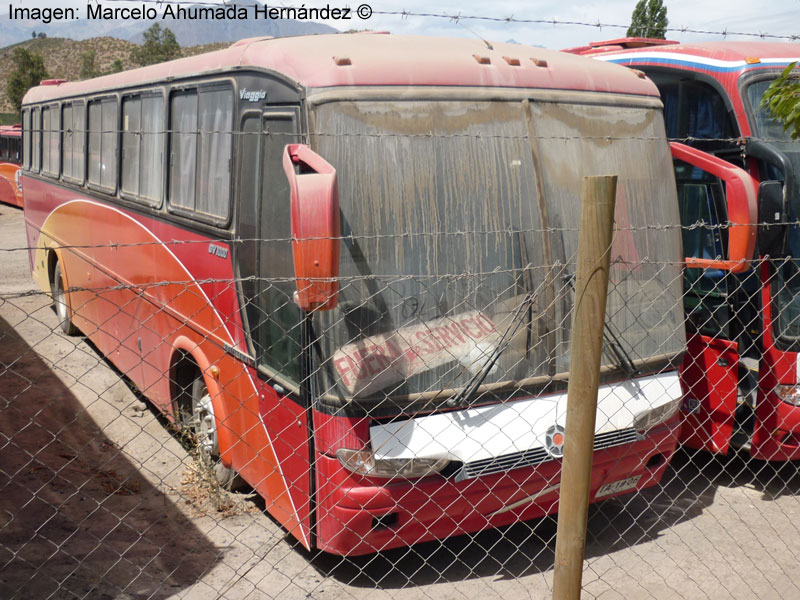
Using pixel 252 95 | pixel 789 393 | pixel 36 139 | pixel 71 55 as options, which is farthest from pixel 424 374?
pixel 71 55

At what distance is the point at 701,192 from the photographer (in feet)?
21.4

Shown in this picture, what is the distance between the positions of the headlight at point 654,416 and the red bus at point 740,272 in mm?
494

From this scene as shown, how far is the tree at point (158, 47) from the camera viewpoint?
5212 centimetres

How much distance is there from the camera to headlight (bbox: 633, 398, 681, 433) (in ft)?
16.3

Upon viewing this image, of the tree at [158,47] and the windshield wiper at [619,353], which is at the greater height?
the tree at [158,47]

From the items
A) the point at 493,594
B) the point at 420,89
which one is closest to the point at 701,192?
the point at 420,89

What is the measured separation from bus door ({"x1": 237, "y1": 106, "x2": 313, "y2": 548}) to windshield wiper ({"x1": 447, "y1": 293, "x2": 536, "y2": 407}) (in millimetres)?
840

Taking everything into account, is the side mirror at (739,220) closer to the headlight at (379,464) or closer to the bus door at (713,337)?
the bus door at (713,337)

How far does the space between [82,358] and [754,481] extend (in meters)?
7.19

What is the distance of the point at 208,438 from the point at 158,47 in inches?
2059

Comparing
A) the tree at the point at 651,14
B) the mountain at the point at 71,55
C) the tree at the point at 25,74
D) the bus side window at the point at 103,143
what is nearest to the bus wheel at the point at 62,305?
the bus side window at the point at 103,143

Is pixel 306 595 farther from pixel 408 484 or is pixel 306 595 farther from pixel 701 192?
pixel 701 192

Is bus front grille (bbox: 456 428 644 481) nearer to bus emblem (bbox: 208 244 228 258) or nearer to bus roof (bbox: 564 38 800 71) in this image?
bus emblem (bbox: 208 244 228 258)

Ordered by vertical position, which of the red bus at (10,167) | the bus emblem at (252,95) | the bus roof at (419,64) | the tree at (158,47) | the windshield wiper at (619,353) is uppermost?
the tree at (158,47)
